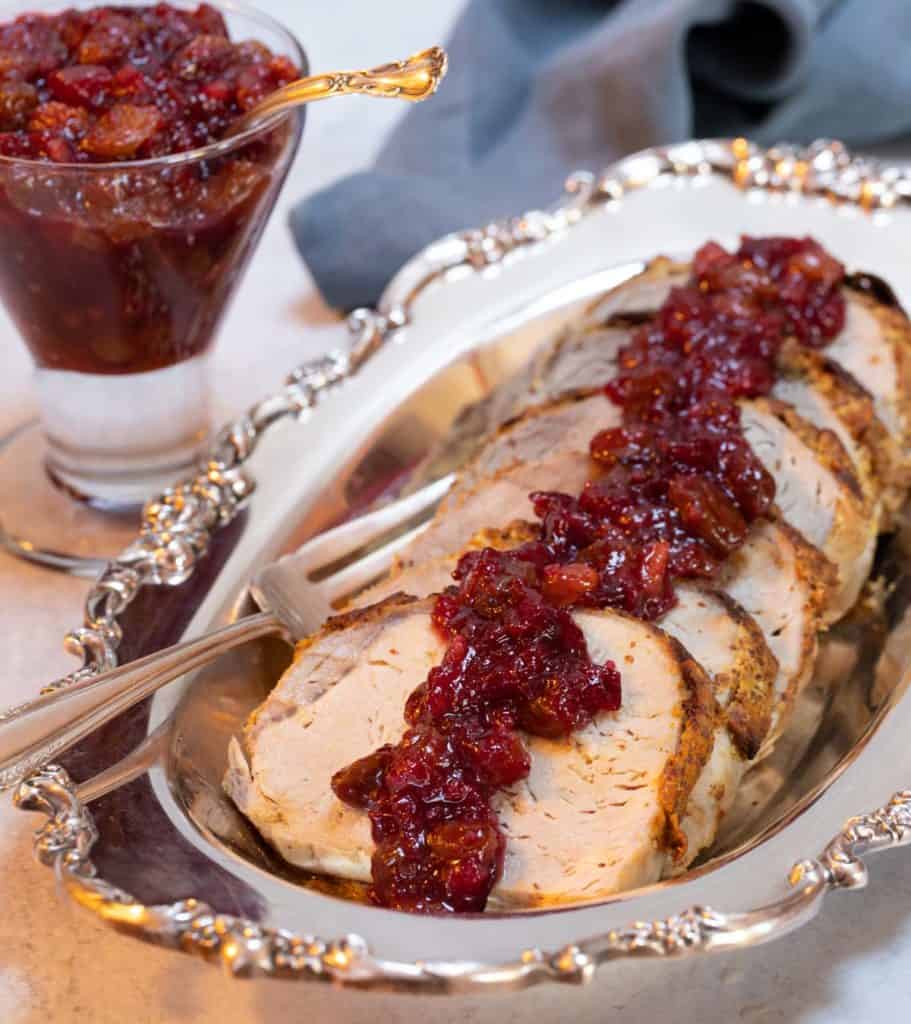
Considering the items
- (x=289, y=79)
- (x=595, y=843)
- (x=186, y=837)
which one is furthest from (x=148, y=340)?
(x=595, y=843)

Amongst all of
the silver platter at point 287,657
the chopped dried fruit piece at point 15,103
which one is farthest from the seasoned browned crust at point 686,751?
the chopped dried fruit piece at point 15,103

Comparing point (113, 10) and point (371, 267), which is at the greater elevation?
point (113, 10)

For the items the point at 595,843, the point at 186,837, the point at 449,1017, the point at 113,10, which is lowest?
the point at 449,1017

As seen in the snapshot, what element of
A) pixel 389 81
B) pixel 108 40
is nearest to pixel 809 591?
pixel 389 81

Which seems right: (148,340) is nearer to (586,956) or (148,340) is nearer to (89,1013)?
(89,1013)

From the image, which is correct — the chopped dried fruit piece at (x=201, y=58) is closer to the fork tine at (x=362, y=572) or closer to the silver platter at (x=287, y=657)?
the silver platter at (x=287, y=657)

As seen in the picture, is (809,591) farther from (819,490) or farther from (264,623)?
(264,623)
